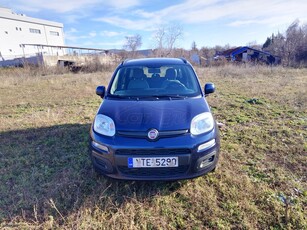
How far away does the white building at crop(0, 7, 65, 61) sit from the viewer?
124 ft

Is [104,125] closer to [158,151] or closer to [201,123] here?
[158,151]

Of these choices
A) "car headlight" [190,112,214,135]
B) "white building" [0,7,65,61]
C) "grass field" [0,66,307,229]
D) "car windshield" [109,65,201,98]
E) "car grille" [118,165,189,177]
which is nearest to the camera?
"grass field" [0,66,307,229]

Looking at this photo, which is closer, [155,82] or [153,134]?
[153,134]

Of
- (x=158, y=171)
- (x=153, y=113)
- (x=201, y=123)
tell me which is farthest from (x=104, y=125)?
(x=201, y=123)

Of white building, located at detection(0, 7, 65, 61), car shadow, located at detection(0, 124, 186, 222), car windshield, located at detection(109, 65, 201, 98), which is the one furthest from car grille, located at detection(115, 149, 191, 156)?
white building, located at detection(0, 7, 65, 61)

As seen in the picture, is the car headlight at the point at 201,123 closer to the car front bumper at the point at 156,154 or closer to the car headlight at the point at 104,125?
the car front bumper at the point at 156,154

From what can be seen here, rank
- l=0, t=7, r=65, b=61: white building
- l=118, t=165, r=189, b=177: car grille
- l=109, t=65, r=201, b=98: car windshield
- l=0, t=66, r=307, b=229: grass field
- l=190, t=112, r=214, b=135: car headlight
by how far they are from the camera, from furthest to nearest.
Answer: l=0, t=7, r=65, b=61: white building → l=109, t=65, r=201, b=98: car windshield → l=190, t=112, r=214, b=135: car headlight → l=118, t=165, r=189, b=177: car grille → l=0, t=66, r=307, b=229: grass field

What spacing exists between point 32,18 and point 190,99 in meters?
57.8

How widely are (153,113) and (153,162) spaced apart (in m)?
0.60

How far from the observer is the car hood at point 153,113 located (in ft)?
6.91

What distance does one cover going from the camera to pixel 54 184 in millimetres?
2488

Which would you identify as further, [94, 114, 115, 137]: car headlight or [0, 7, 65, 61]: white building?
[0, 7, 65, 61]: white building

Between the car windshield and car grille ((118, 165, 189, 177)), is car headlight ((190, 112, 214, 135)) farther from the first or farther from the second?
the car windshield

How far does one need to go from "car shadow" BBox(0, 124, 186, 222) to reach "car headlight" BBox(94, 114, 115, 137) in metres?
0.72
